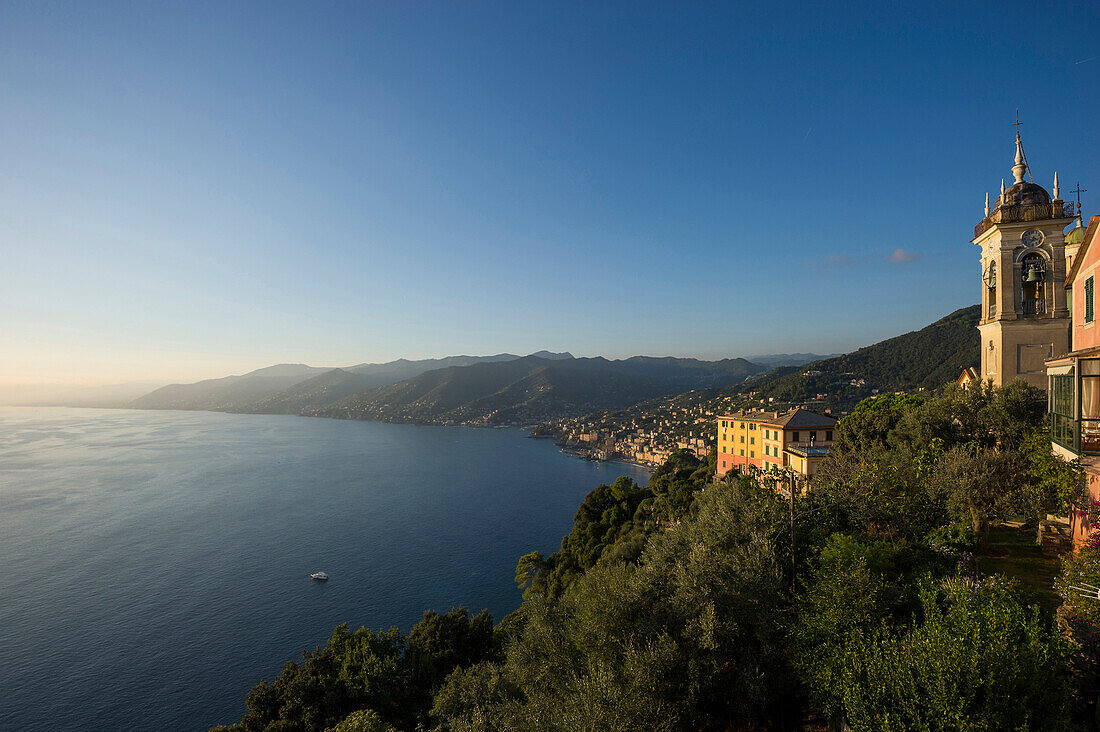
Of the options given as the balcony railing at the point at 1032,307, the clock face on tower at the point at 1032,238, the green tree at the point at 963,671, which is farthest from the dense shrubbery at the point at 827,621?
the clock face on tower at the point at 1032,238

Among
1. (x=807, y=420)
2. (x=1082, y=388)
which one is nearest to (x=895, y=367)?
(x=807, y=420)

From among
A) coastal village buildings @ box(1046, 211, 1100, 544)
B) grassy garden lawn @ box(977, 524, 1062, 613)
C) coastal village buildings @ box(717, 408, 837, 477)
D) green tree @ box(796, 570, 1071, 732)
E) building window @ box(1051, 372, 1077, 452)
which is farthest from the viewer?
coastal village buildings @ box(717, 408, 837, 477)

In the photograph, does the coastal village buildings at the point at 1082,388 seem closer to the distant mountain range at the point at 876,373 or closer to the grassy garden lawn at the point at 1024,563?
the grassy garden lawn at the point at 1024,563

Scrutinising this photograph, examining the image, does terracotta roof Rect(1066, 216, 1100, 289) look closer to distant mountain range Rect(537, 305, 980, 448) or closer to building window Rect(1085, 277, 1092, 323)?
building window Rect(1085, 277, 1092, 323)

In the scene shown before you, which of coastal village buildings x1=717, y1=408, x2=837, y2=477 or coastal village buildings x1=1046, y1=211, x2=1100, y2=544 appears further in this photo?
coastal village buildings x1=717, y1=408, x2=837, y2=477

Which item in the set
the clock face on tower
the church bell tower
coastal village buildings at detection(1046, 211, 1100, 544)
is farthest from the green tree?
the clock face on tower

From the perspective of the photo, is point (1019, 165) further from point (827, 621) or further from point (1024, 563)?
point (827, 621)
